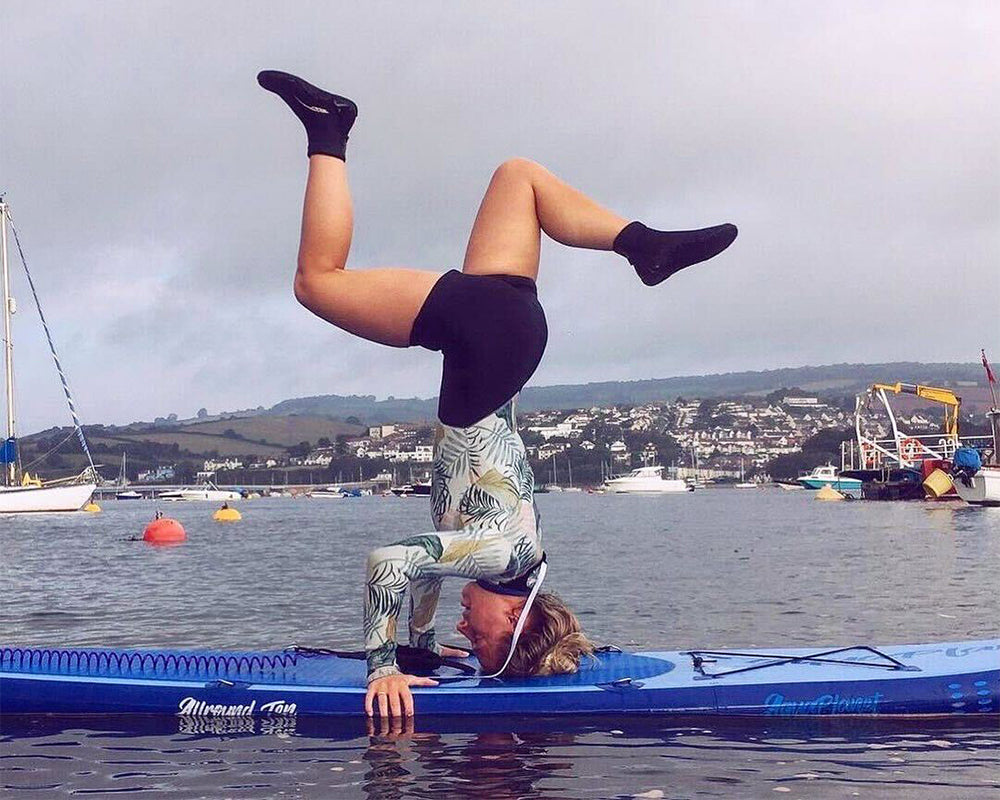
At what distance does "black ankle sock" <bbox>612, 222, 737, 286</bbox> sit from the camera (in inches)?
245

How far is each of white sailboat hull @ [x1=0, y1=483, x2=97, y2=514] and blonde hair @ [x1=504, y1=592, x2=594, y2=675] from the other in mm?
57739

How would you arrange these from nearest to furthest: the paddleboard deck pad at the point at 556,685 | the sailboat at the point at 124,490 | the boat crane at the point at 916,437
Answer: the paddleboard deck pad at the point at 556,685, the boat crane at the point at 916,437, the sailboat at the point at 124,490

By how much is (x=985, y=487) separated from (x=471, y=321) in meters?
60.0

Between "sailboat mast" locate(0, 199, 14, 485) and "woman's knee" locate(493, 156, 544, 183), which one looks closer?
"woman's knee" locate(493, 156, 544, 183)

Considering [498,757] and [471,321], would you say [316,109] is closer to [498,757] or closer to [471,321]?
[471,321]

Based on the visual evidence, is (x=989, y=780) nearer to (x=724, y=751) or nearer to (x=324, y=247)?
(x=724, y=751)

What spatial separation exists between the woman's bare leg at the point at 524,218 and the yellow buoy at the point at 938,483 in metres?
69.7

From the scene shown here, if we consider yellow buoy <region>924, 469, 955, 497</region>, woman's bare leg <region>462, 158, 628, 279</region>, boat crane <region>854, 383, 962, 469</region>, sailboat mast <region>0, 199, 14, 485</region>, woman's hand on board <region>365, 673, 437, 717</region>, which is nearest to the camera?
woman's bare leg <region>462, 158, 628, 279</region>

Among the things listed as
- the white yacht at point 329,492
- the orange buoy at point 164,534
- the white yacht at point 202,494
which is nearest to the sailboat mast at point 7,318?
the orange buoy at point 164,534

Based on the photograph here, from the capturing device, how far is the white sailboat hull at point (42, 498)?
59.5 m

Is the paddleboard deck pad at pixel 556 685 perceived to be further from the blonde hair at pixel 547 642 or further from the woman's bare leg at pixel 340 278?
the woman's bare leg at pixel 340 278

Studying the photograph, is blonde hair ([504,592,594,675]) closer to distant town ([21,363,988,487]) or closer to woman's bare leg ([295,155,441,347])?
woman's bare leg ([295,155,441,347])

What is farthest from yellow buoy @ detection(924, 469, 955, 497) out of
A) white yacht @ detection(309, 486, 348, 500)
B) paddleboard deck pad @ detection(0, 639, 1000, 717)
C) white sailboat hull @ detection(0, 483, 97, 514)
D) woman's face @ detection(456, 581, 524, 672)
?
white yacht @ detection(309, 486, 348, 500)

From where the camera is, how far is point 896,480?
82.2 m
